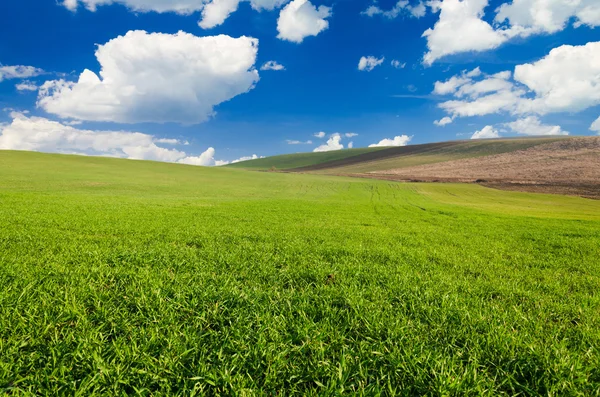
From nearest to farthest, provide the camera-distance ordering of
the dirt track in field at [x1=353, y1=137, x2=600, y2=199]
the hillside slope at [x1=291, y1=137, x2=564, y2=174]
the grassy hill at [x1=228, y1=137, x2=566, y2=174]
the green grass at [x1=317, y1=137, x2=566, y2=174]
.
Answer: the dirt track in field at [x1=353, y1=137, x2=600, y2=199] → the green grass at [x1=317, y1=137, x2=566, y2=174] → the hillside slope at [x1=291, y1=137, x2=564, y2=174] → the grassy hill at [x1=228, y1=137, x2=566, y2=174]

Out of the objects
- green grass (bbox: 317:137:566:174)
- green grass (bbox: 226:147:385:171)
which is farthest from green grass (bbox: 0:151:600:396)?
green grass (bbox: 226:147:385:171)

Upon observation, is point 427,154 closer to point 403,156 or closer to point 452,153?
point 403,156

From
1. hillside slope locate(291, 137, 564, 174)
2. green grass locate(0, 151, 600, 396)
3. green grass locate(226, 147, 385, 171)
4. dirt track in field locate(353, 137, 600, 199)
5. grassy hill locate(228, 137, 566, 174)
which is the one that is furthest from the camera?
green grass locate(226, 147, 385, 171)

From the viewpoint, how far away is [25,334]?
368 cm

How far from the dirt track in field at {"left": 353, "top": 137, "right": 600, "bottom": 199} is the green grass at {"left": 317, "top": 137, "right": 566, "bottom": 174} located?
23.5ft

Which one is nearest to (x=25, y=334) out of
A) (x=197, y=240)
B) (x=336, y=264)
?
(x=336, y=264)

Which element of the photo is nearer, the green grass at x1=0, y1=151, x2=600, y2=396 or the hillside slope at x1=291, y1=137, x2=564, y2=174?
the green grass at x1=0, y1=151, x2=600, y2=396

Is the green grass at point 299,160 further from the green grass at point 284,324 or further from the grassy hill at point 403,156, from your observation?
the green grass at point 284,324

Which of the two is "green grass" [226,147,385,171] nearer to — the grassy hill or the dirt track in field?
the grassy hill

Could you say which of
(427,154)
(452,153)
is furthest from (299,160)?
(452,153)

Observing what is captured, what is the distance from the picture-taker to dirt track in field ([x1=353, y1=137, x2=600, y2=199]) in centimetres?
6581

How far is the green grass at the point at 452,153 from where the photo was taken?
125m

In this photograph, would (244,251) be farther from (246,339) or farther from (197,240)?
(246,339)

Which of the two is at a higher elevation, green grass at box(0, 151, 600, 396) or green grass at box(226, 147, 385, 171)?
green grass at box(226, 147, 385, 171)
